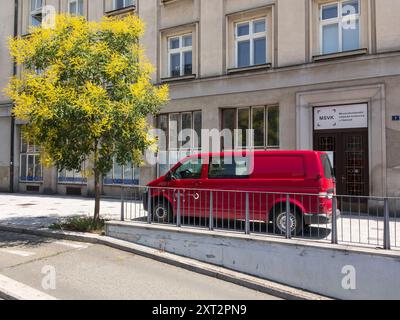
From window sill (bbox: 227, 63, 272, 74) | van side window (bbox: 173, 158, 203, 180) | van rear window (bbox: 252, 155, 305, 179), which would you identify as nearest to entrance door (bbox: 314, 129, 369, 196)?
window sill (bbox: 227, 63, 272, 74)

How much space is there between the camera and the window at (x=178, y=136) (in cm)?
1531

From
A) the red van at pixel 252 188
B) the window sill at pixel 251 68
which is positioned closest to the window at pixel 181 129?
the window sill at pixel 251 68

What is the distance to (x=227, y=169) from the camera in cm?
894

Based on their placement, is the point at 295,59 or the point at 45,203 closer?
the point at 295,59

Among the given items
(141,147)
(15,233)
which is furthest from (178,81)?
(15,233)

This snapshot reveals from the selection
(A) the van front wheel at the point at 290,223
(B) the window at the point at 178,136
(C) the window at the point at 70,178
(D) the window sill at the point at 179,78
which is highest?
(D) the window sill at the point at 179,78

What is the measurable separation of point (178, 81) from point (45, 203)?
25.1 feet

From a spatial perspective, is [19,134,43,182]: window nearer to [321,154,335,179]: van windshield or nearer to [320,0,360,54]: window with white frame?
[320,0,360,54]: window with white frame

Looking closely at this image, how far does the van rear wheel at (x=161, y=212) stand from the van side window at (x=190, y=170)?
2.78ft

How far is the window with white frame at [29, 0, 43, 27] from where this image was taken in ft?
68.4

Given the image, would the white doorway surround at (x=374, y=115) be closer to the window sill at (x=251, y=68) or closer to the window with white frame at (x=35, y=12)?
the window sill at (x=251, y=68)

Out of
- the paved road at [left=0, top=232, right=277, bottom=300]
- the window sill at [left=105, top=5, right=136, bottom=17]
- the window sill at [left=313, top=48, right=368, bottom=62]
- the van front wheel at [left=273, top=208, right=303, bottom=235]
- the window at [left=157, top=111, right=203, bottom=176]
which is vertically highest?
the window sill at [left=105, top=5, right=136, bottom=17]
